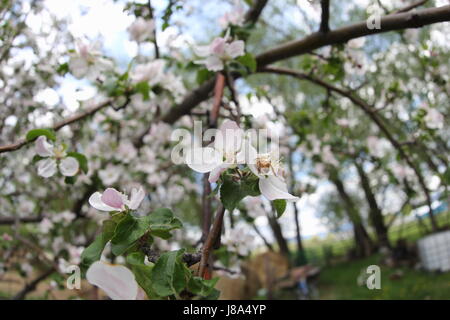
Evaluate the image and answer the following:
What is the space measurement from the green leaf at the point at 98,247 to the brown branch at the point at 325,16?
40.3 inches

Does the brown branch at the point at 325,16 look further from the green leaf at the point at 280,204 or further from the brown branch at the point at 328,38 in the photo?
the green leaf at the point at 280,204

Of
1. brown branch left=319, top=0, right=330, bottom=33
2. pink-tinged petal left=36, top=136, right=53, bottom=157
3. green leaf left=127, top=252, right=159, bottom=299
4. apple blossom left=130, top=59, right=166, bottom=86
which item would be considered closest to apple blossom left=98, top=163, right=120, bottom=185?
apple blossom left=130, top=59, right=166, bottom=86

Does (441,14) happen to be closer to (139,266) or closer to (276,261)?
(139,266)

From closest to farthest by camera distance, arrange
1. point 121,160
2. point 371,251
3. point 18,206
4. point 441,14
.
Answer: point 441,14
point 121,160
point 18,206
point 371,251

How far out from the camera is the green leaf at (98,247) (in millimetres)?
623

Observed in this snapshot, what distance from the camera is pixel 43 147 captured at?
109 centimetres

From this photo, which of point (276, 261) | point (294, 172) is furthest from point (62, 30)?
point (294, 172)

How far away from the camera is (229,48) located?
123 cm

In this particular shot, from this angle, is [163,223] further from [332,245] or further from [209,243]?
[332,245]

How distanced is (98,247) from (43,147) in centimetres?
57

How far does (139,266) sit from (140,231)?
74 millimetres

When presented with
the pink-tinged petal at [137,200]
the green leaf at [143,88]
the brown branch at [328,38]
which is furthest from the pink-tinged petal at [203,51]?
the pink-tinged petal at [137,200]

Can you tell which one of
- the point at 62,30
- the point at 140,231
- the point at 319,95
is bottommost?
the point at 140,231

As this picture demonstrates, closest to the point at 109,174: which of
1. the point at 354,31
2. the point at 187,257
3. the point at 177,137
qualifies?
the point at 177,137
